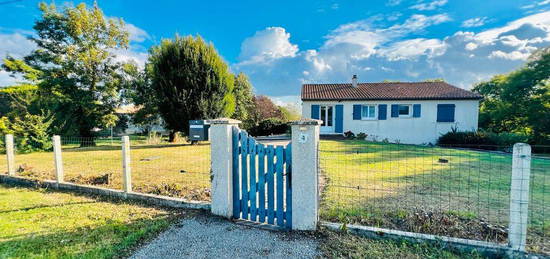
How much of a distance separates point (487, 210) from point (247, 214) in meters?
3.74

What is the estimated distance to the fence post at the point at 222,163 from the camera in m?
3.27

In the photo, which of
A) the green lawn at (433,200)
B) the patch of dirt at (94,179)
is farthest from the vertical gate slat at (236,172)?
the patch of dirt at (94,179)

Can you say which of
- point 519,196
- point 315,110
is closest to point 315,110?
point 315,110

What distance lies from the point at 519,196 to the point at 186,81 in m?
11.6

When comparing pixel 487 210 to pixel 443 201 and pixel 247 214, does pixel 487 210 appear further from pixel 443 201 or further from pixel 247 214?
pixel 247 214

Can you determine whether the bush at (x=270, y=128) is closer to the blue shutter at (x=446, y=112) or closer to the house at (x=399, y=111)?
the house at (x=399, y=111)

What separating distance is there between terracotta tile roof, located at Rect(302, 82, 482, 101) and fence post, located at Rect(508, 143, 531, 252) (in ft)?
47.6

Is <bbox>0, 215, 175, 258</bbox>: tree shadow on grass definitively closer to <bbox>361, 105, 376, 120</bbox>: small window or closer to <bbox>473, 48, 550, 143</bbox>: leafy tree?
<bbox>361, 105, 376, 120</bbox>: small window

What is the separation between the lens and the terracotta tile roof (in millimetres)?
15555

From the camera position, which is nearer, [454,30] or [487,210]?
[487,210]

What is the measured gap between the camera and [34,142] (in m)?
11.9

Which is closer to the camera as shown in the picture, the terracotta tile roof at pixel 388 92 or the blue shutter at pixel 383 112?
the terracotta tile roof at pixel 388 92

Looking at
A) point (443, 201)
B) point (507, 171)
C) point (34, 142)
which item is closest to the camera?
point (443, 201)

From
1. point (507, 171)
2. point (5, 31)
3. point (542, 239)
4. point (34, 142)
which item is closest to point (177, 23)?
point (5, 31)
